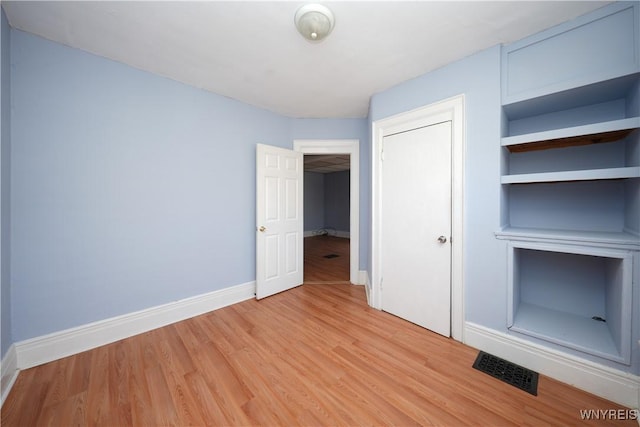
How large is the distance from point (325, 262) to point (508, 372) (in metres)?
3.42

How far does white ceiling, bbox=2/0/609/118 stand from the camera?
154cm

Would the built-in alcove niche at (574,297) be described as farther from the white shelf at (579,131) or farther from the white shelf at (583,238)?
the white shelf at (579,131)

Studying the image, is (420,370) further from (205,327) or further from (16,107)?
(16,107)

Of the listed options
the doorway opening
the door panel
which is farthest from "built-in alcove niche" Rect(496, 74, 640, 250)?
the doorway opening

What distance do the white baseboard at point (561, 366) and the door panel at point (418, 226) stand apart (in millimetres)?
301

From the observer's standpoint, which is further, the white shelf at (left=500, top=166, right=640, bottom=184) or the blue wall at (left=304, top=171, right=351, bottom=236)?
the blue wall at (left=304, top=171, right=351, bottom=236)

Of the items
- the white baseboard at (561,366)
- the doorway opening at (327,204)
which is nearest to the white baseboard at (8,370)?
the white baseboard at (561,366)

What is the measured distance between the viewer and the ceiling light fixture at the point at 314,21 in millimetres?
1519

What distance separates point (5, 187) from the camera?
1624 millimetres

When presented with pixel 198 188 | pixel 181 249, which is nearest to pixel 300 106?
pixel 198 188

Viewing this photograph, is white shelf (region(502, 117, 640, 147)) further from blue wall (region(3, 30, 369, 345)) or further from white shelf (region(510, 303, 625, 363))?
blue wall (region(3, 30, 369, 345))

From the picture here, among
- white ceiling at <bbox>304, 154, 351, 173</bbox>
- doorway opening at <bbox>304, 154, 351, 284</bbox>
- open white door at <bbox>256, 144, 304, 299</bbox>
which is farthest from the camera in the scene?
doorway opening at <bbox>304, 154, 351, 284</bbox>

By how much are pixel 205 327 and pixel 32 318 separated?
1252 mm

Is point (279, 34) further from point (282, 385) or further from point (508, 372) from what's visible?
point (508, 372)
